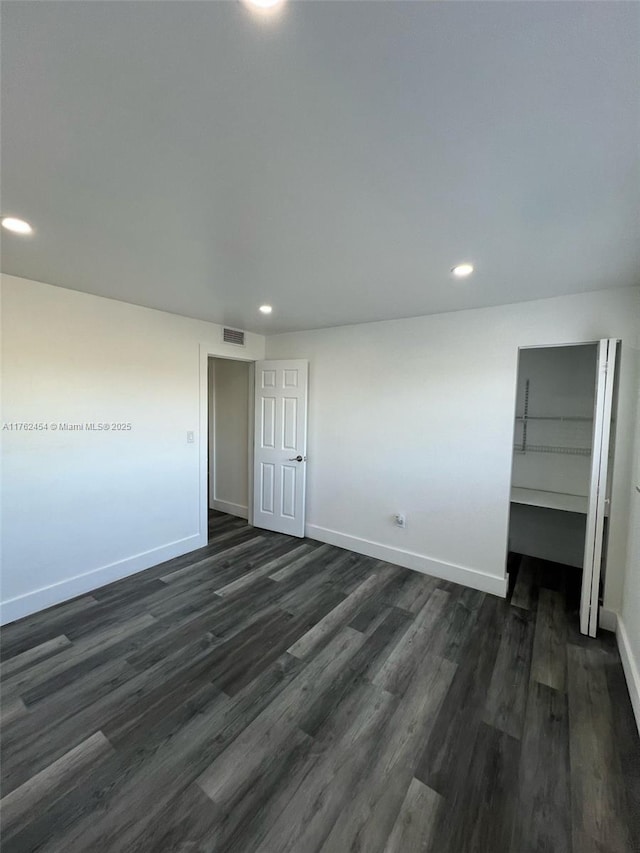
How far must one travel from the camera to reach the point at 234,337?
405 cm

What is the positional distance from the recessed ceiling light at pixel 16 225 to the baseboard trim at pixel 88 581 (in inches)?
98.5

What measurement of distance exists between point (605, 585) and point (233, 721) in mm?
2716

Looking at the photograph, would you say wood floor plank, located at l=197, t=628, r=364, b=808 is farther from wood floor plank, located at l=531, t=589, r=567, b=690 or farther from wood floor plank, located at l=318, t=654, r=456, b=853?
wood floor plank, located at l=531, t=589, r=567, b=690

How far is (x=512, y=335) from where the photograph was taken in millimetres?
2830

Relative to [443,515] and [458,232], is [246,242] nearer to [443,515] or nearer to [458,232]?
[458,232]

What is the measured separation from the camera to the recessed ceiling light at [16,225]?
1666 mm

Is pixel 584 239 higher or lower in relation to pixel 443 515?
higher

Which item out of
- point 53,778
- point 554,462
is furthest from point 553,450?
point 53,778

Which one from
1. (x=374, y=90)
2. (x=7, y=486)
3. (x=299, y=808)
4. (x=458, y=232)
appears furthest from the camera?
(x=7, y=486)

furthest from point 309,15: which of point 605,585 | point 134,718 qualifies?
point 605,585

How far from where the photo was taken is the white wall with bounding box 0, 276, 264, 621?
2504mm

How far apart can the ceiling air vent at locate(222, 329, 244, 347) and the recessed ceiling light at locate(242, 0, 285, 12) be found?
3.31 m

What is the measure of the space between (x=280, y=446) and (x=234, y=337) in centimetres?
143

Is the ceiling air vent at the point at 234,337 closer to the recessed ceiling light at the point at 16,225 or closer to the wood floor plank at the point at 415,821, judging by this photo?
the recessed ceiling light at the point at 16,225
